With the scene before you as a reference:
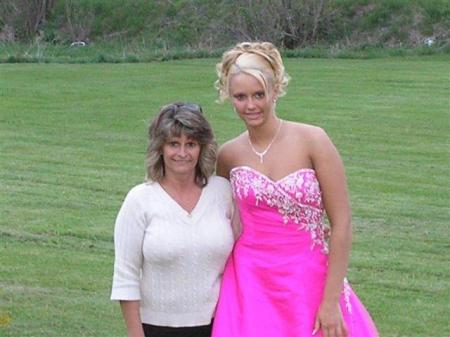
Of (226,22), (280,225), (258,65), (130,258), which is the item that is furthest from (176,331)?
(226,22)

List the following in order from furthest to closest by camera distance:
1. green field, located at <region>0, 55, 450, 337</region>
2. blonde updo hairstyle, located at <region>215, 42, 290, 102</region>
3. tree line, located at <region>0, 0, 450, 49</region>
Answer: tree line, located at <region>0, 0, 450, 49</region>
green field, located at <region>0, 55, 450, 337</region>
blonde updo hairstyle, located at <region>215, 42, 290, 102</region>

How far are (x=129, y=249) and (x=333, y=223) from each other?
705mm

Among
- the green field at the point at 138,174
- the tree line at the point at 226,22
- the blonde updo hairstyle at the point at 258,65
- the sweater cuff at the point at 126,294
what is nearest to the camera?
the blonde updo hairstyle at the point at 258,65

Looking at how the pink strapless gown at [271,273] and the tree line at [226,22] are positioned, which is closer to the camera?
the pink strapless gown at [271,273]

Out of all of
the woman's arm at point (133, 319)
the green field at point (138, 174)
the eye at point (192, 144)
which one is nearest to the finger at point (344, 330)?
the woman's arm at point (133, 319)

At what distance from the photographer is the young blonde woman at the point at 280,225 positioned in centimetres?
397

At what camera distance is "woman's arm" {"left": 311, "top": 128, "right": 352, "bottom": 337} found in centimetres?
395

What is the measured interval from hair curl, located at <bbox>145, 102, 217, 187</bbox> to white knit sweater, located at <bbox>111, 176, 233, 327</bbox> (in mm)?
67

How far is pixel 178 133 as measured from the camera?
3926mm

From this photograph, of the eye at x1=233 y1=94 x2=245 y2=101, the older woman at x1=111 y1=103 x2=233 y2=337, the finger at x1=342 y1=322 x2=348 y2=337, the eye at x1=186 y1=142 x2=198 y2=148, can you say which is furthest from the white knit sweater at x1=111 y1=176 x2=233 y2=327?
the finger at x1=342 y1=322 x2=348 y2=337

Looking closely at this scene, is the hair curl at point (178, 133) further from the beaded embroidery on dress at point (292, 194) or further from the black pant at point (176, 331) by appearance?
the black pant at point (176, 331)

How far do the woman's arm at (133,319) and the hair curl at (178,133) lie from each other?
0.44 metres

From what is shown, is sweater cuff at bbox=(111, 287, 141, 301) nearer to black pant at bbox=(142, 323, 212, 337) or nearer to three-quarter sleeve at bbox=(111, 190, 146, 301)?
three-quarter sleeve at bbox=(111, 190, 146, 301)

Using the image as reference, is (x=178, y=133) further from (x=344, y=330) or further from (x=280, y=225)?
(x=344, y=330)
